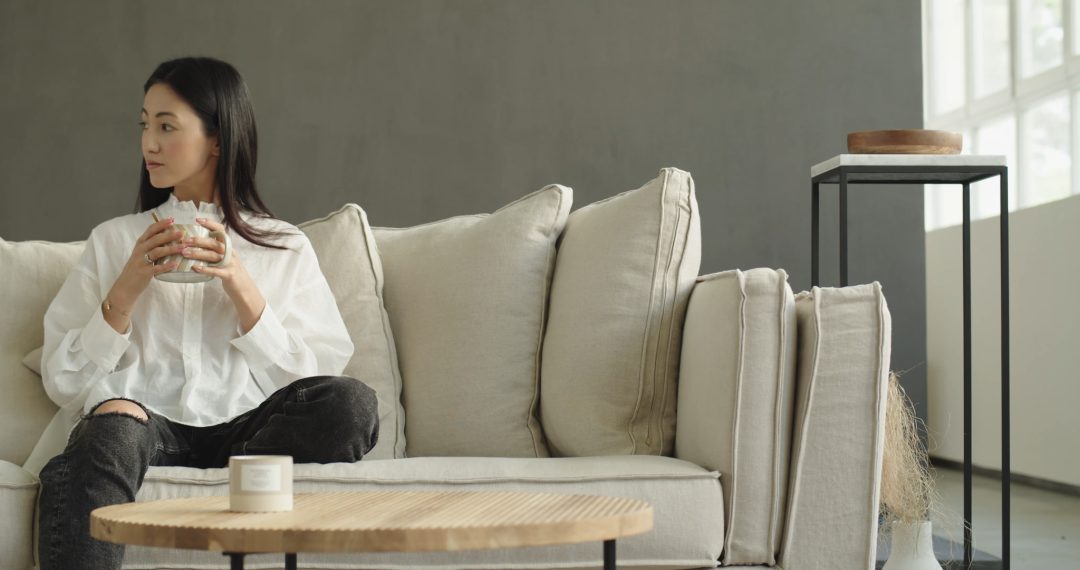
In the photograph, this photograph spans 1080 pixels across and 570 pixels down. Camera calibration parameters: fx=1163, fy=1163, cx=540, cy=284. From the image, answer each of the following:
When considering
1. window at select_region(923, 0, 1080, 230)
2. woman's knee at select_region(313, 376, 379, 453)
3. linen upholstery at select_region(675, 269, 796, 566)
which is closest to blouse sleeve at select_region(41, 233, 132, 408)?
woman's knee at select_region(313, 376, 379, 453)

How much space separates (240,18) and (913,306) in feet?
7.49

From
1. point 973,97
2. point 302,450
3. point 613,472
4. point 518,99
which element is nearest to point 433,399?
point 302,450

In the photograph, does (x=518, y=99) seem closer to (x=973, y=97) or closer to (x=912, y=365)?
(x=912, y=365)

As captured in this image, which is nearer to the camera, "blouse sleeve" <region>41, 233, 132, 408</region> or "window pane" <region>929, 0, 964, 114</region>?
"blouse sleeve" <region>41, 233, 132, 408</region>

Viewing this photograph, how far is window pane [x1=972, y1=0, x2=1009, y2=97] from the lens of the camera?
18.3 ft

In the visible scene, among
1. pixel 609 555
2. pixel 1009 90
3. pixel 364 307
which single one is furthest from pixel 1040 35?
pixel 609 555

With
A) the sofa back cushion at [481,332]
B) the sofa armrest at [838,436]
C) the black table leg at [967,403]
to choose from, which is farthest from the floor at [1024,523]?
the sofa back cushion at [481,332]

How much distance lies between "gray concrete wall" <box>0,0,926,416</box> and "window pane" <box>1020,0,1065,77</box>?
1772 millimetres

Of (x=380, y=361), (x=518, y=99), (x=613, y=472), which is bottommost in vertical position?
(x=613, y=472)

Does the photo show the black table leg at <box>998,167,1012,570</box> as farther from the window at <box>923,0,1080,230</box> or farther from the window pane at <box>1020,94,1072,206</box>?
the window pane at <box>1020,94,1072,206</box>

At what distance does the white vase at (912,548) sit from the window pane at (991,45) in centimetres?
363

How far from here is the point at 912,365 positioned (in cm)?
375

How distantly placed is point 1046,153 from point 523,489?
419 centimetres

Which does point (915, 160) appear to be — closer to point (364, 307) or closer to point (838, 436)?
point (838, 436)
